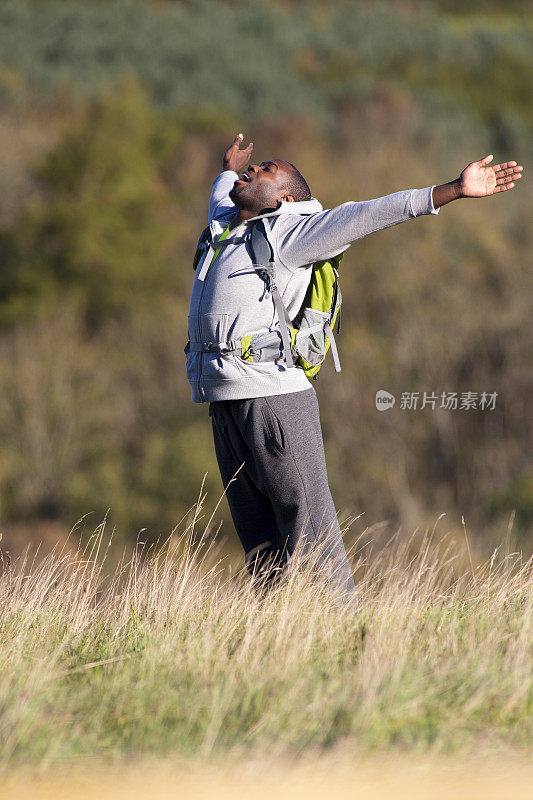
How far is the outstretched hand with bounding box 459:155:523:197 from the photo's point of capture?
3043 mm

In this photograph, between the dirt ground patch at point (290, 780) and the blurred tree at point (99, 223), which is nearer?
the dirt ground patch at point (290, 780)

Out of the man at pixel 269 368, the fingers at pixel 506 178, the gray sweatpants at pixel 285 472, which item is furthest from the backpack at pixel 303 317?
the fingers at pixel 506 178

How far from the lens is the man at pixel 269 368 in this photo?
127 inches

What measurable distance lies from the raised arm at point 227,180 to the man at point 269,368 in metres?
0.19

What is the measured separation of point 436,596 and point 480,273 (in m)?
26.6

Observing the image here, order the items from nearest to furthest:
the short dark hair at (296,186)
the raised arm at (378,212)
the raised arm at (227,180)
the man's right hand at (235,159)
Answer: the raised arm at (378,212), the short dark hair at (296,186), the raised arm at (227,180), the man's right hand at (235,159)

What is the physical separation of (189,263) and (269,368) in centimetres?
3029

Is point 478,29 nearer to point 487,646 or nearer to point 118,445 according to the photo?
point 118,445

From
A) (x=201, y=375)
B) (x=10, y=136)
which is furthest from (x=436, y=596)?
(x=10, y=136)

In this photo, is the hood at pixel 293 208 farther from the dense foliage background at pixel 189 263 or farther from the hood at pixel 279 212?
the dense foliage background at pixel 189 263

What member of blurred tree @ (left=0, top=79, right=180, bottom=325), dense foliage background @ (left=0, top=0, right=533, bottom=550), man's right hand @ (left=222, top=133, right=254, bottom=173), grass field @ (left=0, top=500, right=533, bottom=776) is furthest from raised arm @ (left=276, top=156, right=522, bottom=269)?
blurred tree @ (left=0, top=79, right=180, bottom=325)

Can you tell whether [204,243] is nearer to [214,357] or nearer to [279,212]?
[279,212]

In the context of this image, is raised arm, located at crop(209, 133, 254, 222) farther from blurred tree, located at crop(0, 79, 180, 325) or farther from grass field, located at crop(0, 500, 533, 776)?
blurred tree, located at crop(0, 79, 180, 325)

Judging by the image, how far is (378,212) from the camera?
303 cm
